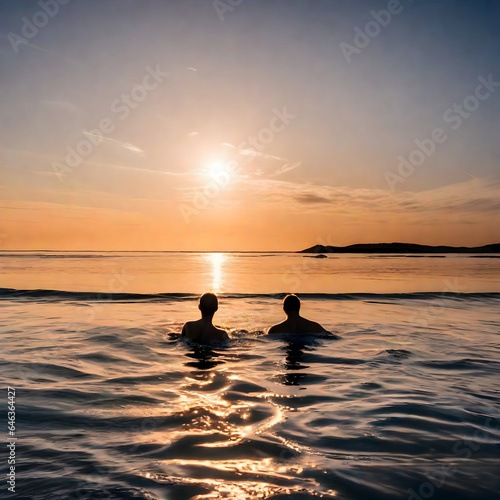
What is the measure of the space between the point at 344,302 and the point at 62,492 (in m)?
Result: 19.4

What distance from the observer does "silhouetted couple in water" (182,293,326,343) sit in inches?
440

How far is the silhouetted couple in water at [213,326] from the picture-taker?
36.7 ft

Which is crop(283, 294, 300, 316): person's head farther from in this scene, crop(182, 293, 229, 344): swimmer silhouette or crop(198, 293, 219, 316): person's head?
crop(198, 293, 219, 316): person's head

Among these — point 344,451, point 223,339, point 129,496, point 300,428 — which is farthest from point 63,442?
point 223,339

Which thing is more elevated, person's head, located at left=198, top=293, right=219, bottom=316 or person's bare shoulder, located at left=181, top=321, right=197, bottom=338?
person's head, located at left=198, top=293, right=219, bottom=316

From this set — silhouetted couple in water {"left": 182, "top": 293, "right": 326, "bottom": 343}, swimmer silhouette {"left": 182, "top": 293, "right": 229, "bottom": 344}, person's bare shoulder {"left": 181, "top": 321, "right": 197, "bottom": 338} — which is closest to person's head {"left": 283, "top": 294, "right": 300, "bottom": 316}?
silhouetted couple in water {"left": 182, "top": 293, "right": 326, "bottom": 343}

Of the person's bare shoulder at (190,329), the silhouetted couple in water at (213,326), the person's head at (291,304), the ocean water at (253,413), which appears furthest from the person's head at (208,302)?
the person's head at (291,304)

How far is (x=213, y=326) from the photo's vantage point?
37.9ft

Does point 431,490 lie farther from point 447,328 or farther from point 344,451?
point 447,328

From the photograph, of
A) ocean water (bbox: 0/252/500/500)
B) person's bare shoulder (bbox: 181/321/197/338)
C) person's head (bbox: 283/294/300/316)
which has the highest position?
person's head (bbox: 283/294/300/316)

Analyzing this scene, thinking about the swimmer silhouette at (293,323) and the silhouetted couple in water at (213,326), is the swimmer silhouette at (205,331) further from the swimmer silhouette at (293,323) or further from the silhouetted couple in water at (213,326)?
the swimmer silhouette at (293,323)

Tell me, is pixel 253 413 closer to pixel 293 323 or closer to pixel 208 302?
pixel 208 302

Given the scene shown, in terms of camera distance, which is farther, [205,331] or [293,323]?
[293,323]

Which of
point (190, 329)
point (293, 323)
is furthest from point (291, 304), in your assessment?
point (190, 329)
